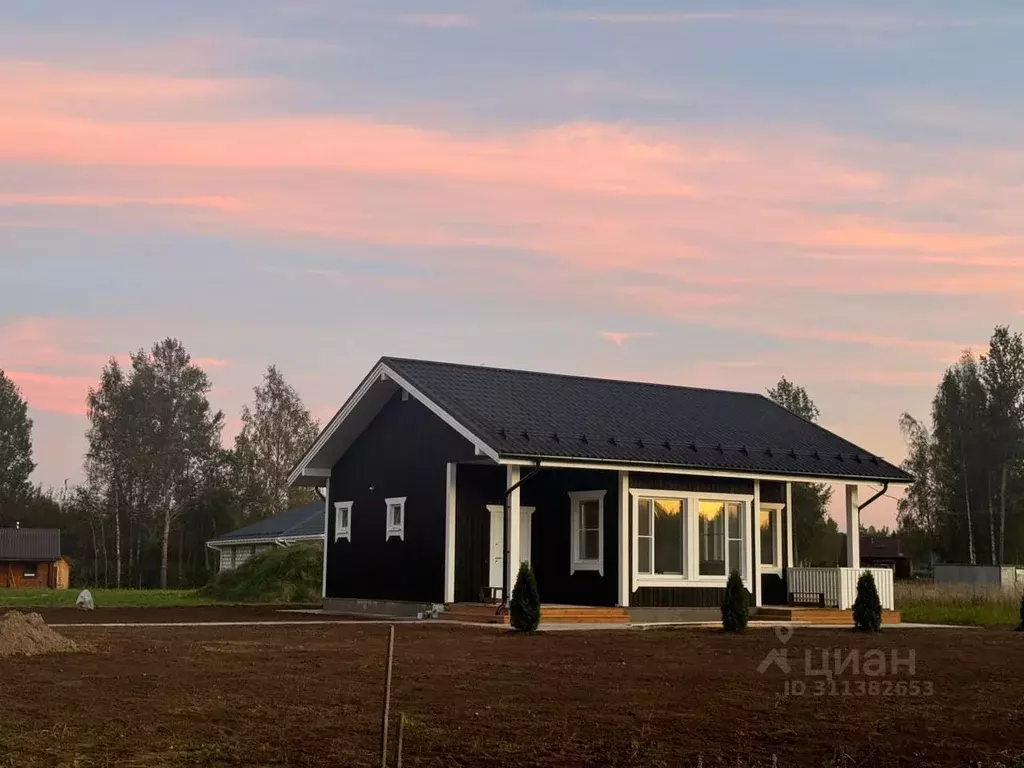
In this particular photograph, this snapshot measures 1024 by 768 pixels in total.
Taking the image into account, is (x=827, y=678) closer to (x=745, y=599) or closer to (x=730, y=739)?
(x=730, y=739)

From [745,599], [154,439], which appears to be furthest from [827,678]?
[154,439]

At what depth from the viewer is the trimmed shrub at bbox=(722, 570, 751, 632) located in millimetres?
21875

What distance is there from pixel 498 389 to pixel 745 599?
7.93 meters

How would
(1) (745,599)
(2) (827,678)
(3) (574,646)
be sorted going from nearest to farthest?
1. (2) (827,678)
2. (3) (574,646)
3. (1) (745,599)

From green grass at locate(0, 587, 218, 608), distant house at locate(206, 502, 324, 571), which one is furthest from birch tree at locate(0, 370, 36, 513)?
green grass at locate(0, 587, 218, 608)

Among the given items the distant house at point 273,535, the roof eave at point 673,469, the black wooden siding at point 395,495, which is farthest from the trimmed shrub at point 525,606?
the distant house at point 273,535

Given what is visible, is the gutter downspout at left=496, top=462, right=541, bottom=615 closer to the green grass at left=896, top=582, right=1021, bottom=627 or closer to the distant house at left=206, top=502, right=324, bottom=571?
the green grass at left=896, top=582, right=1021, bottom=627

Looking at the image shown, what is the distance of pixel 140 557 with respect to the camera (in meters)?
70.2

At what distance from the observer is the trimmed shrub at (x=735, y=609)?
861 inches

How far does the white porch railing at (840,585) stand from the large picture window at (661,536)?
12.3 feet

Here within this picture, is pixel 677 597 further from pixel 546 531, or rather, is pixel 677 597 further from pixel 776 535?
pixel 776 535

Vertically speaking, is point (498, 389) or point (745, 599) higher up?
point (498, 389)

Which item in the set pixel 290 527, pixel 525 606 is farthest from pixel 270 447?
pixel 525 606

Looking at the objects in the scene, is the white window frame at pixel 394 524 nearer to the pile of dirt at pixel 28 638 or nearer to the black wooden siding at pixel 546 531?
the black wooden siding at pixel 546 531
